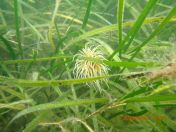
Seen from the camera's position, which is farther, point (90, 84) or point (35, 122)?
point (90, 84)

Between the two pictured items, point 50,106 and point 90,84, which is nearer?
point 50,106

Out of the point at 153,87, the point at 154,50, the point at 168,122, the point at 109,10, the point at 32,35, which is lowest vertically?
the point at 168,122

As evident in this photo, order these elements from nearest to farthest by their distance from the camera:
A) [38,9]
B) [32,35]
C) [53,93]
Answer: [53,93], [32,35], [38,9]

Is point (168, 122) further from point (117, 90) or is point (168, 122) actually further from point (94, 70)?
→ point (94, 70)

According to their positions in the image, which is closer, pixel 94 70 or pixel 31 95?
pixel 94 70

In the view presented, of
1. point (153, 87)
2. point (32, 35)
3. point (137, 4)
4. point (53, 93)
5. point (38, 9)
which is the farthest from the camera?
point (137, 4)

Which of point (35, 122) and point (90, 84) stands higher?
point (90, 84)

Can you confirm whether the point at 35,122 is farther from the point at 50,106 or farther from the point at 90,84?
the point at 90,84

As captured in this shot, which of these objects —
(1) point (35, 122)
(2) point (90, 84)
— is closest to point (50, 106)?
(1) point (35, 122)

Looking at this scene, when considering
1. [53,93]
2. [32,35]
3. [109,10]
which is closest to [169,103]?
[53,93]

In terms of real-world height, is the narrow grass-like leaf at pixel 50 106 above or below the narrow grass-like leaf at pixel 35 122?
above

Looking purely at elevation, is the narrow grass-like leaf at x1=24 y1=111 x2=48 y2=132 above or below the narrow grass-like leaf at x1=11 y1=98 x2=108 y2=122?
below
